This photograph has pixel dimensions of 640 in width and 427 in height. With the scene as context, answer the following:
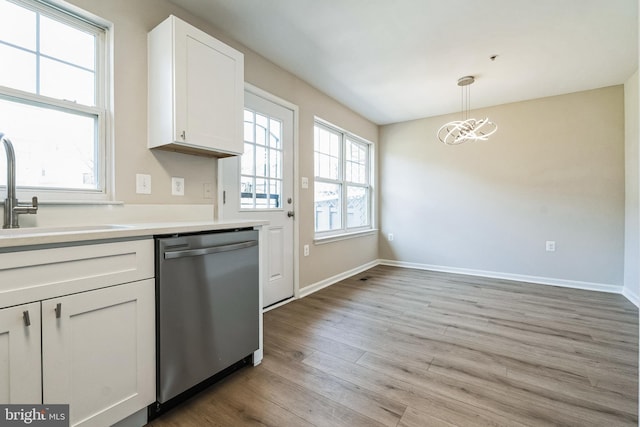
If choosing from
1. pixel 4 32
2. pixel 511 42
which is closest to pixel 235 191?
pixel 4 32

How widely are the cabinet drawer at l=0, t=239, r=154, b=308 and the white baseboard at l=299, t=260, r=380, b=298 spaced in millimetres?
2088

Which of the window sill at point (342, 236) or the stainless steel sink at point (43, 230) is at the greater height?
the stainless steel sink at point (43, 230)

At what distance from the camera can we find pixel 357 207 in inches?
179

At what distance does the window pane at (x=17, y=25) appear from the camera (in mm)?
1395

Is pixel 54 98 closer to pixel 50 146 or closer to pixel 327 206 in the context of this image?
pixel 50 146

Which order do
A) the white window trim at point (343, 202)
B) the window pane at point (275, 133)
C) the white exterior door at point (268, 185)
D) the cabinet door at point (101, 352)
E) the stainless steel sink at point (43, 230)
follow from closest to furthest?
the cabinet door at point (101, 352) < the stainless steel sink at point (43, 230) < the white exterior door at point (268, 185) < the window pane at point (275, 133) < the white window trim at point (343, 202)

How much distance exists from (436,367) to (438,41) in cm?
248

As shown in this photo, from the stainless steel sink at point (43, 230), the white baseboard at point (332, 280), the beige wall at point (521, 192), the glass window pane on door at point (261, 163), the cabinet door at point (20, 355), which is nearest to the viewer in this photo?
the cabinet door at point (20, 355)

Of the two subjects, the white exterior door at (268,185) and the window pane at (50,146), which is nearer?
the window pane at (50,146)

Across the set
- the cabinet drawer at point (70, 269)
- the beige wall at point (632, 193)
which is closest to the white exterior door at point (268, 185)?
the cabinet drawer at point (70, 269)

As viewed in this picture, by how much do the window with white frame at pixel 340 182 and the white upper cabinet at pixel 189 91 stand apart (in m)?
1.67

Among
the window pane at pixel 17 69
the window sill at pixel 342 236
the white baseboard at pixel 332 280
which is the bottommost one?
the white baseboard at pixel 332 280

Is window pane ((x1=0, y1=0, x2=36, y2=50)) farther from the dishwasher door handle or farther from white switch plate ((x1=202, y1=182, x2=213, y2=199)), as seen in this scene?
the dishwasher door handle

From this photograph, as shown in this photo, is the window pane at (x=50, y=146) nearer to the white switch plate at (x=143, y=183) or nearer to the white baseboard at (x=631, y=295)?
the white switch plate at (x=143, y=183)
